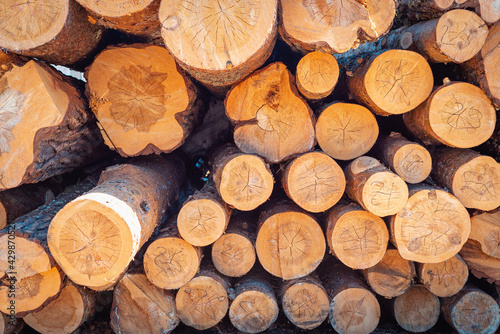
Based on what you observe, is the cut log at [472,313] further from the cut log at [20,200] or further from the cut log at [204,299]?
the cut log at [20,200]

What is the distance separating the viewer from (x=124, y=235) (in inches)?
73.0

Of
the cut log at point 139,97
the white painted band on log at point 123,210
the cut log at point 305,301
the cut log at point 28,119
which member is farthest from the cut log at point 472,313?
the cut log at point 28,119

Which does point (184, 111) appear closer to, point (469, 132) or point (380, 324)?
point (469, 132)

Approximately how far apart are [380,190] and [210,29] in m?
1.39

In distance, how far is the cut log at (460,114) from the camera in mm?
2125

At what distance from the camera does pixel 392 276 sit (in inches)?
92.7

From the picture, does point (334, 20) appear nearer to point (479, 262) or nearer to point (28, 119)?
point (28, 119)

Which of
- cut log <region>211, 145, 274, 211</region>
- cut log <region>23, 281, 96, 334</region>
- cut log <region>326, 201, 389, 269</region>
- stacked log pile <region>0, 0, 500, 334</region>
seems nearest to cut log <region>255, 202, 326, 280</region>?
stacked log pile <region>0, 0, 500, 334</region>

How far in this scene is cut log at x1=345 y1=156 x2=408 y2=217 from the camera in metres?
1.97

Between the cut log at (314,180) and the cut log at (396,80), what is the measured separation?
0.55m

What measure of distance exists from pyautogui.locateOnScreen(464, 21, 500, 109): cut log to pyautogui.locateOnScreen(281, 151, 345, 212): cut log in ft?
3.72

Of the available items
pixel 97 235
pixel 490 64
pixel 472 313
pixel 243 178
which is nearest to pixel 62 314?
pixel 97 235

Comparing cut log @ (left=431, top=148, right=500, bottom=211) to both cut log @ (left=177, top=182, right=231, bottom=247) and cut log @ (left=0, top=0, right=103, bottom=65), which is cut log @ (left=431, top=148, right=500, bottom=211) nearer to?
cut log @ (left=177, top=182, right=231, bottom=247)

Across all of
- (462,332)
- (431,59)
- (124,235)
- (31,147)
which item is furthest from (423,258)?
(31,147)
